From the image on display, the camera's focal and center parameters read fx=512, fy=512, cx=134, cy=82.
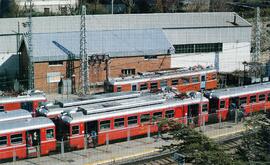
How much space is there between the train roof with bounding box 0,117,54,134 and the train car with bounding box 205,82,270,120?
30.8 ft

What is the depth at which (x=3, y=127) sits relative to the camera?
21.6 m

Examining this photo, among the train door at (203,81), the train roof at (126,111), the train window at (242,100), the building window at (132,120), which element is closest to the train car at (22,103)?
the train roof at (126,111)

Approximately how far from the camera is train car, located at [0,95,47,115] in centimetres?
2656

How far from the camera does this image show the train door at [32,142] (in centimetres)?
2198

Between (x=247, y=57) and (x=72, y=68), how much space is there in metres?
15.5

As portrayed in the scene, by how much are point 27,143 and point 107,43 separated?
1584cm

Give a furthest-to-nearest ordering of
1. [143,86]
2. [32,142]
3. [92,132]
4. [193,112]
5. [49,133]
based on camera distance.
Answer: [143,86] < [193,112] < [92,132] < [49,133] < [32,142]

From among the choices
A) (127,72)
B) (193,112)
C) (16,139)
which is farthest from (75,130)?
(127,72)

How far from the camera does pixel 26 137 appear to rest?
862 inches

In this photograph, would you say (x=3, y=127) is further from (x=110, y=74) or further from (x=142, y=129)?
(x=110, y=74)

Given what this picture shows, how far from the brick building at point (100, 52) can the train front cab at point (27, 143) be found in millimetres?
11814

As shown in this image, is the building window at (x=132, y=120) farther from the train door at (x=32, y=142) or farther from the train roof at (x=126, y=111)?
the train door at (x=32, y=142)

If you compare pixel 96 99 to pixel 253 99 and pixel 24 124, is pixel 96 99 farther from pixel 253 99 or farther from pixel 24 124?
pixel 253 99

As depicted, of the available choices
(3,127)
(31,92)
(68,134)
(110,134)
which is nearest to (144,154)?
(110,134)
